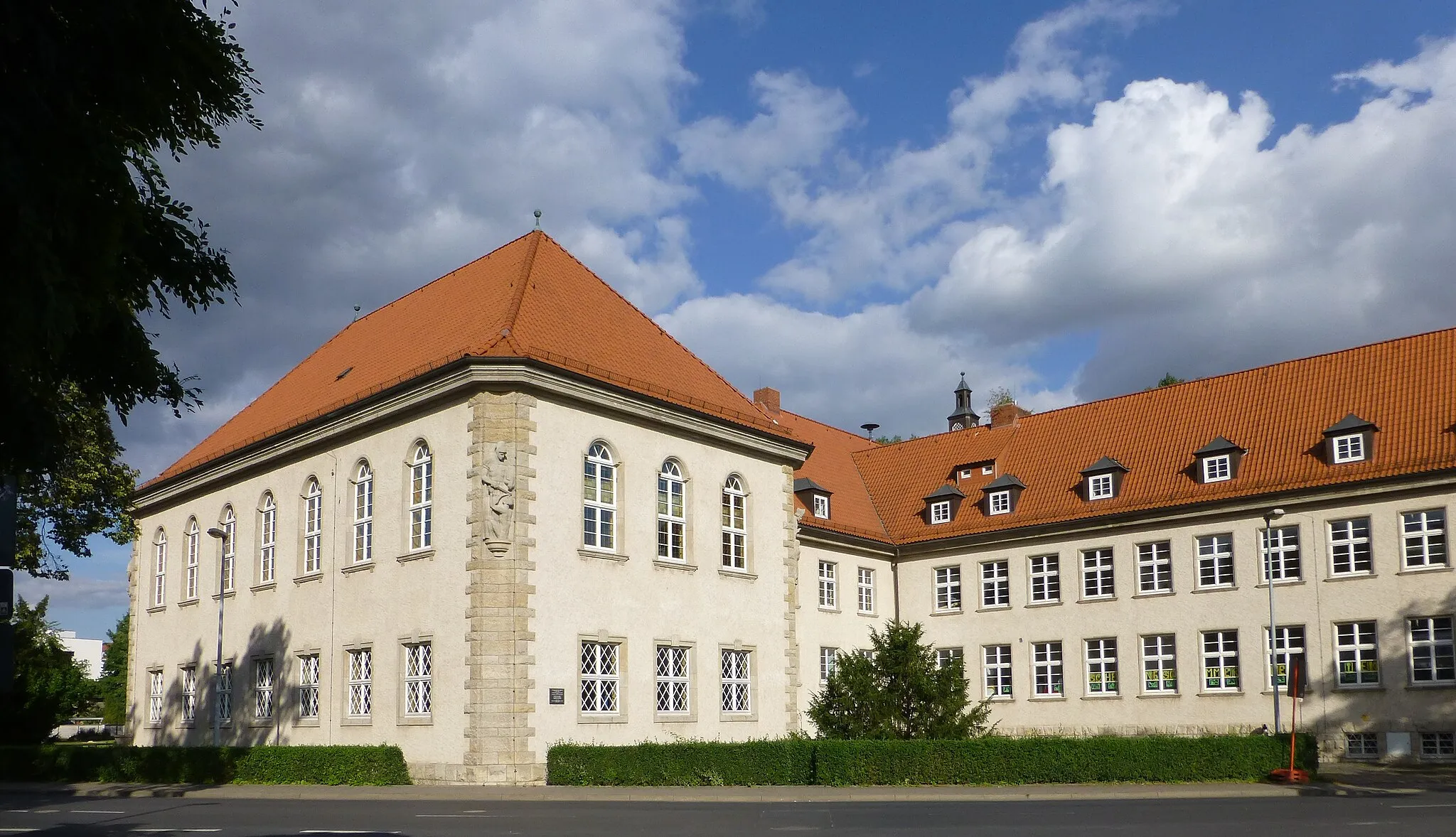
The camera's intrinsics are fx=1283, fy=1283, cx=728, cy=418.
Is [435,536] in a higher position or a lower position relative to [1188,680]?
higher

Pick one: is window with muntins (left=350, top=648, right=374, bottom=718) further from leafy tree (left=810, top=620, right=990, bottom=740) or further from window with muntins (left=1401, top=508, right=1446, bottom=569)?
window with muntins (left=1401, top=508, right=1446, bottom=569)

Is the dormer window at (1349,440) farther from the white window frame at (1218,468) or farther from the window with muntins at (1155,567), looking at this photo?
the window with muntins at (1155,567)

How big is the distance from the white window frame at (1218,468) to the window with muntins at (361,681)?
22898 mm

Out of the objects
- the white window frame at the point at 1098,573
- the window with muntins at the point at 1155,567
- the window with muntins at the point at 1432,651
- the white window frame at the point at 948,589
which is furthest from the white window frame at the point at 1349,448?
the white window frame at the point at 948,589

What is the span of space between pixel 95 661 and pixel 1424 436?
121 meters

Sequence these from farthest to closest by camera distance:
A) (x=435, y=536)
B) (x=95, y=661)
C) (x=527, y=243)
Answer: (x=95, y=661), (x=527, y=243), (x=435, y=536)

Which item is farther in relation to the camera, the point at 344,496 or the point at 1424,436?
the point at 1424,436

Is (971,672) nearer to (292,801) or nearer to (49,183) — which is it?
(292,801)

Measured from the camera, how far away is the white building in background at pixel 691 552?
1031 inches

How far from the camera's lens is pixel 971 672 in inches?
1564

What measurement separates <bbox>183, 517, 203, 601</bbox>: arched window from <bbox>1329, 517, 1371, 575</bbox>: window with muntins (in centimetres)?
3063

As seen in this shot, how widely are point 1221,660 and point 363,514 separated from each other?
74.3 feet

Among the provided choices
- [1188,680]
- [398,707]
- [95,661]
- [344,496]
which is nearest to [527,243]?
[344,496]

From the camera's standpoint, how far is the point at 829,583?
39.7 m
